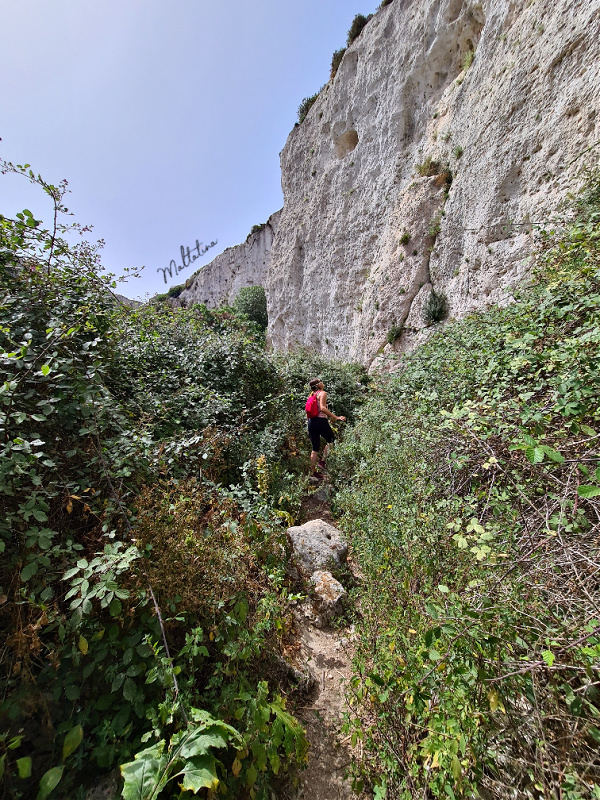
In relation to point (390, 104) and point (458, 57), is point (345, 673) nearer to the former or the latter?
point (458, 57)

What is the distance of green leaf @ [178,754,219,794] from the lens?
1.07m

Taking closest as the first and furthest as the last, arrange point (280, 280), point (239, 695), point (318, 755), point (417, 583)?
point (239, 695), point (318, 755), point (417, 583), point (280, 280)

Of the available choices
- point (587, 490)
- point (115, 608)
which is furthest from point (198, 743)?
point (587, 490)

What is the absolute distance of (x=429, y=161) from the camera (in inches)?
428

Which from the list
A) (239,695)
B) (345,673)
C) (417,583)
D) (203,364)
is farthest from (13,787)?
(203,364)

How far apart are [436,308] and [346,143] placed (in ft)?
36.1

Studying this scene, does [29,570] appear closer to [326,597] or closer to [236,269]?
[326,597]

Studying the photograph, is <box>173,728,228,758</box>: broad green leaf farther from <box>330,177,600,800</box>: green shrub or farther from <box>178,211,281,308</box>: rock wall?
<box>178,211,281,308</box>: rock wall

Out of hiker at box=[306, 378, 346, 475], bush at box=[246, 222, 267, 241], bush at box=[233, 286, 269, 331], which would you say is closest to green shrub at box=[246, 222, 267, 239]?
bush at box=[246, 222, 267, 241]

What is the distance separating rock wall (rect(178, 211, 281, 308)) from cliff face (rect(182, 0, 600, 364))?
13071 millimetres

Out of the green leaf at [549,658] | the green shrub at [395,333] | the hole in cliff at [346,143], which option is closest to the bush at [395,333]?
the green shrub at [395,333]

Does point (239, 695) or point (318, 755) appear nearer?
point (239, 695)

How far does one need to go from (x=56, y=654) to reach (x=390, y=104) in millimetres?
17189

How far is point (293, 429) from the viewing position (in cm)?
596
